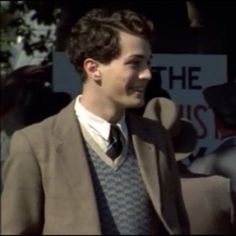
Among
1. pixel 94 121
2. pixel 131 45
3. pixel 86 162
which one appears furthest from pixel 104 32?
pixel 86 162

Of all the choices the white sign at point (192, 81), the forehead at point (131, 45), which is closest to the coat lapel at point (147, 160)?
the forehead at point (131, 45)

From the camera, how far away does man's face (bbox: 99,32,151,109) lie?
2961mm

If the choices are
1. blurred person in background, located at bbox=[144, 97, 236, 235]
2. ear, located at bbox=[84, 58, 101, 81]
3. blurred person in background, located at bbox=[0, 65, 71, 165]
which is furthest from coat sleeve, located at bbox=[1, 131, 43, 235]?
blurred person in background, located at bbox=[0, 65, 71, 165]

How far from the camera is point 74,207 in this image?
2.86 m

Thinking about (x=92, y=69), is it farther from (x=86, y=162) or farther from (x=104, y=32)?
(x=86, y=162)

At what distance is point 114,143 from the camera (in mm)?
3000

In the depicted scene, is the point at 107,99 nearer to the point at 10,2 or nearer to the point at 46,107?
the point at 46,107

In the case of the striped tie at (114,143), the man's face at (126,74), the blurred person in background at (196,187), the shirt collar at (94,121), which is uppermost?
the man's face at (126,74)

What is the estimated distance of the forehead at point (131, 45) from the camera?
2953 millimetres

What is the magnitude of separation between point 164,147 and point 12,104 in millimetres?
1822

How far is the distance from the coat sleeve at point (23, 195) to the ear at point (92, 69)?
0.27 metres

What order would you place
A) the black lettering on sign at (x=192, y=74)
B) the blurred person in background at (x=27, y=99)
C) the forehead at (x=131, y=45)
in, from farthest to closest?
the black lettering on sign at (x=192, y=74) < the blurred person in background at (x=27, y=99) < the forehead at (x=131, y=45)

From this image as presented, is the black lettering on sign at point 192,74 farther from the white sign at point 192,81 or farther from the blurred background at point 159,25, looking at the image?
the blurred background at point 159,25

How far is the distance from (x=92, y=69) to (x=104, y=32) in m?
0.11
